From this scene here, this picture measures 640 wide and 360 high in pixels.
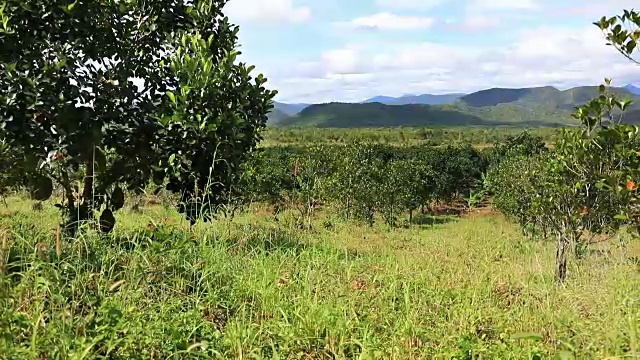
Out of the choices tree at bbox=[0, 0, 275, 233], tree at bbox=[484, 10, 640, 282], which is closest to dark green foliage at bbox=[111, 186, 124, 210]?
tree at bbox=[0, 0, 275, 233]

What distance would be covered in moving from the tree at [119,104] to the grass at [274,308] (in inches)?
25.6

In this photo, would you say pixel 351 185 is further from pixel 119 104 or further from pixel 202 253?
pixel 202 253

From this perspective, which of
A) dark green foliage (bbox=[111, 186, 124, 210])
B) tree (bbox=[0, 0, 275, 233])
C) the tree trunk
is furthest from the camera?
the tree trunk

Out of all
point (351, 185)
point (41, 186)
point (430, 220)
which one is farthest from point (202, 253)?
point (430, 220)

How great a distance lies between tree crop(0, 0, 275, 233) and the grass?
65 cm

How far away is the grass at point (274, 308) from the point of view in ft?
9.33

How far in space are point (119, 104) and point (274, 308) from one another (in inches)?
109

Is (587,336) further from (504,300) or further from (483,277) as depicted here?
(483,277)

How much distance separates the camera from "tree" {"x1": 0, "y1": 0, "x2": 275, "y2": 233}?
4.66m

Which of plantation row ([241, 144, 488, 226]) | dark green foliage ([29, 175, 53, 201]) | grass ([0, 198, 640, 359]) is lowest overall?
plantation row ([241, 144, 488, 226])

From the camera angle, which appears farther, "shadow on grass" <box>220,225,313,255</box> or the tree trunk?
the tree trunk

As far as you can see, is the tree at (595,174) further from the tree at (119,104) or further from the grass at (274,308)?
the tree at (119,104)

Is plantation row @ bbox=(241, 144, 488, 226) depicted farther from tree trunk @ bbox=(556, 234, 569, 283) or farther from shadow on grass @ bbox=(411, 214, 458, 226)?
tree trunk @ bbox=(556, 234, 569, 283)

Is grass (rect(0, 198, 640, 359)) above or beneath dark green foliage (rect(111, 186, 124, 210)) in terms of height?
beneath
